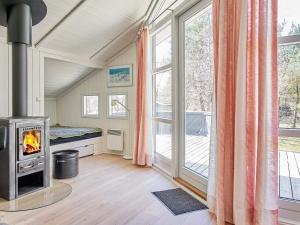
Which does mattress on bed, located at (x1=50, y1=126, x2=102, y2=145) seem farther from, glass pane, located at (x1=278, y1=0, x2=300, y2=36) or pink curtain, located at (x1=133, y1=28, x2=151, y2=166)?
glass pane, located at (x1=278, y1=0, x2=300, y2=36)

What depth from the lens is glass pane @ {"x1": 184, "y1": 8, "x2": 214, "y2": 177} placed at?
106 inches

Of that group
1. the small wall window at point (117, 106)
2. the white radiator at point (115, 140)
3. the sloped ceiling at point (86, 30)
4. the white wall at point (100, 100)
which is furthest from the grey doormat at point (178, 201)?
the sloped ceiling at point (86, 30)

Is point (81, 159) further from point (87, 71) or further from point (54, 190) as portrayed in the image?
point (87, 71)

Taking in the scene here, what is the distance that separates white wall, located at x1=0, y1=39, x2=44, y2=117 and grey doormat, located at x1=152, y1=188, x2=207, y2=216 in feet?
7.87

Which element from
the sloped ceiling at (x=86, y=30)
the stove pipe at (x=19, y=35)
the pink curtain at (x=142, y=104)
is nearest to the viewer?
the stove pipe at (x=19, y=35)

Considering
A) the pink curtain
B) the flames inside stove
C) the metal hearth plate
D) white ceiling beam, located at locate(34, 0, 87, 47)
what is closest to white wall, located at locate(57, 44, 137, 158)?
the pink curtain

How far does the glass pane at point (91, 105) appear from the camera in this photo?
5.14m

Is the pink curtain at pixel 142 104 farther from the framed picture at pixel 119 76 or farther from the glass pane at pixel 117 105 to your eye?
the glass pane at pixel 117 105

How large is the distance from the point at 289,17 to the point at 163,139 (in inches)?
97.2

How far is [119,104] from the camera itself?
4809mm

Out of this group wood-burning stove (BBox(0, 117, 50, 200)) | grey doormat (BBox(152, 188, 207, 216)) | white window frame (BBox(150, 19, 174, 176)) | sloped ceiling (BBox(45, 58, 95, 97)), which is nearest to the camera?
grey doormat (BBox(152, 188, 207, 216))

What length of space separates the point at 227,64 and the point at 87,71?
3628 mm

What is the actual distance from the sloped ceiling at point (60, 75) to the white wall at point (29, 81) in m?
0.49

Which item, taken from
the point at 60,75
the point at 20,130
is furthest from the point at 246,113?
the point at 60,75
